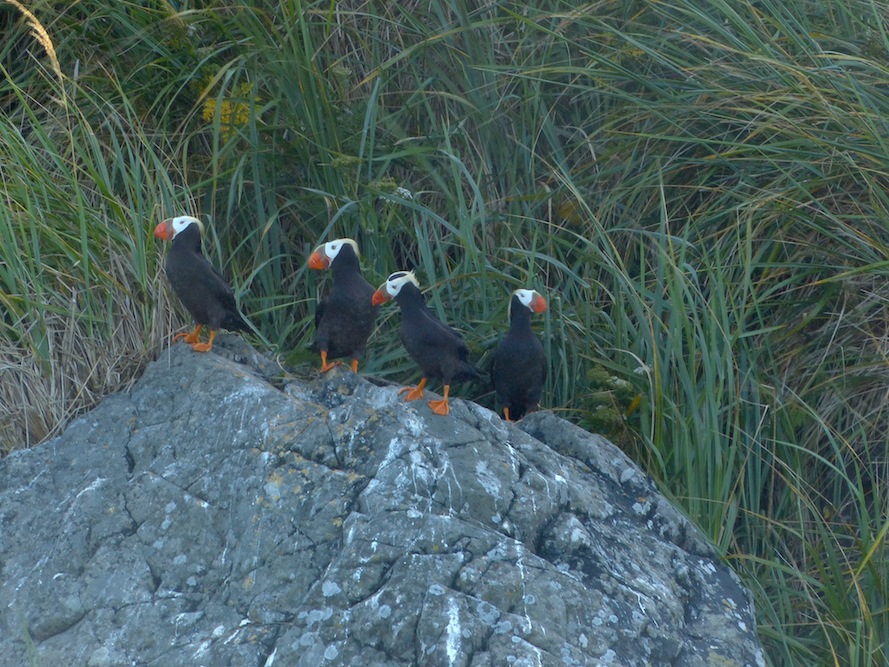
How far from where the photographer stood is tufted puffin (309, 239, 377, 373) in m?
3.69

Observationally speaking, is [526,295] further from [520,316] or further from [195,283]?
[195,283]

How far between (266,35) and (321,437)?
7.15ft

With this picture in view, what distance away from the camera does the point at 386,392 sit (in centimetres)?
333

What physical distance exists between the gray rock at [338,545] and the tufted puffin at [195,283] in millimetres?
298

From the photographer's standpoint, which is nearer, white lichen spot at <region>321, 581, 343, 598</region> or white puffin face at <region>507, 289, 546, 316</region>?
white lichen spot at <region>321, 581, 343, 598</region>

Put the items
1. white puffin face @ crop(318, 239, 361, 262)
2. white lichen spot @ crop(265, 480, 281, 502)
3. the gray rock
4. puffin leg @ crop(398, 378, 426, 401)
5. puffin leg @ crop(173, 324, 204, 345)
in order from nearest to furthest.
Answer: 1. the gray rock
2. white lichen spot @ crop(265, 480, 281, 502)
3. puffin leg @ crop(398, 378, 426, 401)
4. puffin leg @ crop(173, 324, 204, 345)
5. white puffin face @ crop(318, 239, 361, 262)

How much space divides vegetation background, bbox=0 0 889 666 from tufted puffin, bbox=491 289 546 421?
7.8 inches

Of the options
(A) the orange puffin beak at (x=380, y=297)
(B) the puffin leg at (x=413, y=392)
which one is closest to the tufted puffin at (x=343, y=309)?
(A) the orange puffin beak at (x=380, y=297)

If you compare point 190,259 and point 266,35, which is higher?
point 266,35

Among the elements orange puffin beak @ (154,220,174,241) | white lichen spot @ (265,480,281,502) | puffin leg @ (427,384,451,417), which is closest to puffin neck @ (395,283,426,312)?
puffin leg @ (427,384,451,417)

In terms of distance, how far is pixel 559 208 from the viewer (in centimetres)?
438

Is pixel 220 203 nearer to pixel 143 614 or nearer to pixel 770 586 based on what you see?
pixel 143 614

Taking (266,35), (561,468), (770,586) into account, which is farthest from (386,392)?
(266,35)

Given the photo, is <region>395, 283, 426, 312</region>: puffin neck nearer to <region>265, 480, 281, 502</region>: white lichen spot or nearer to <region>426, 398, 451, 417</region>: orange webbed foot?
<region>426, 398, 451, 417</region>: orange webbed foot
